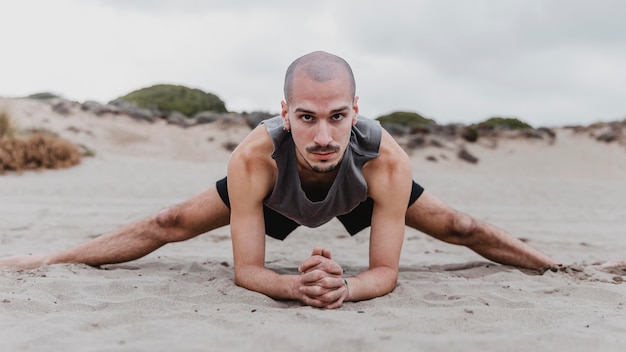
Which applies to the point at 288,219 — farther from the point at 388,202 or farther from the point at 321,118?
the point at 321,118

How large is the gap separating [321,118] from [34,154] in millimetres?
10932

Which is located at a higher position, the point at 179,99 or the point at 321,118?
the point at 179,99

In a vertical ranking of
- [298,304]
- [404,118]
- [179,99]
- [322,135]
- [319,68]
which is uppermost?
[179,99]

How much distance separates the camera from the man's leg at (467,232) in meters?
4.36

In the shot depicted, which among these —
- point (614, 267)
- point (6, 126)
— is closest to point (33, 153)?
point (6, 126)

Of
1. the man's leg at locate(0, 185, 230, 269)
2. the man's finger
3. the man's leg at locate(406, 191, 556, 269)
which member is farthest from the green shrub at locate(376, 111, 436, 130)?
the man's finger

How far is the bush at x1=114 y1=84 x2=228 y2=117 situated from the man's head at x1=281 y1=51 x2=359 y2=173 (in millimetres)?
23604

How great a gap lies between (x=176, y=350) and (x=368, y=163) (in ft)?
5.58

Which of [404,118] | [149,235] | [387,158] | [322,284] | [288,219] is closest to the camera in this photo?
[322,284]

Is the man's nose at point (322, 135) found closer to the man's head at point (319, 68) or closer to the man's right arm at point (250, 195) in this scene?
the man's head at point (319, 68)

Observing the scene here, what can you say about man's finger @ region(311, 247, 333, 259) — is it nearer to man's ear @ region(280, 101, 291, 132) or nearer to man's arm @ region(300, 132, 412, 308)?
man's arm @ region(300, 132, 412, 308)

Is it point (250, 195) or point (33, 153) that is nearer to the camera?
point (250, 195)

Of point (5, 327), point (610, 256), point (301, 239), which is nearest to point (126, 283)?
point (5, 327)

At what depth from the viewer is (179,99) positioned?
94.9 ft
